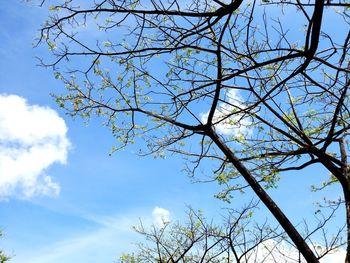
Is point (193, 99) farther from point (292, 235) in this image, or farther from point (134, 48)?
point (292, 235)

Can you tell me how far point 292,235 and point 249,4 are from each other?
427 centimetres

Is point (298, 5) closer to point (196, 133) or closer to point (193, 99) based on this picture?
point (193, 99)

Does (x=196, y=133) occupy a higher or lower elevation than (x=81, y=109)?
lower

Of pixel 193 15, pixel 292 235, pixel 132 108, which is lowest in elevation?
pixel 292 235

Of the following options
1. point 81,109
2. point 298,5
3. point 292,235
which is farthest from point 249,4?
point 81,109

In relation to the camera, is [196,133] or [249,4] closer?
[249,4]

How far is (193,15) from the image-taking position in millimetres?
5008

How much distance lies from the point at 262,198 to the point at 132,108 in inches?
145

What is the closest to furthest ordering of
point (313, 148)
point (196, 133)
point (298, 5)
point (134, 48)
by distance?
1. point (298, 5)
2. point (134, 48)
3. point (313, 148)
4. point (196, 133)

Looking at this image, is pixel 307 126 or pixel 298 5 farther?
pixel 307 126

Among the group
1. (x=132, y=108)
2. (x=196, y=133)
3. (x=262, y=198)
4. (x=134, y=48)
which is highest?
(x=132, y=108)

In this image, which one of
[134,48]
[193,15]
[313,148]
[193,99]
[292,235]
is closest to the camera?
[193,15]

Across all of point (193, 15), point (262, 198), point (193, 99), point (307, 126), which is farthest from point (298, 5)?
point (307, 126)

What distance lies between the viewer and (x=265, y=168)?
8922 mm
